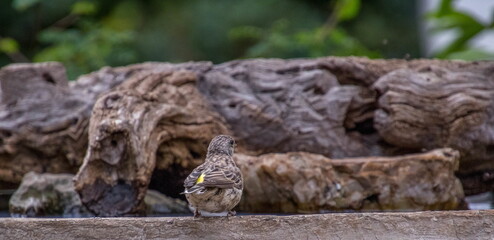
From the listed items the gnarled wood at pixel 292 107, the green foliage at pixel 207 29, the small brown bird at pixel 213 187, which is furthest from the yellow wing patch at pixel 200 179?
the green foliage at pixel 207 29

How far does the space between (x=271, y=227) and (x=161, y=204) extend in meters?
1.86

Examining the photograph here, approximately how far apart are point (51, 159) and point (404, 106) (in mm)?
2277

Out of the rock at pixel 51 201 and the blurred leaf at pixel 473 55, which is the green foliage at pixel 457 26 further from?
the rock at pixel 51 201

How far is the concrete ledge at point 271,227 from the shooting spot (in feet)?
10.7

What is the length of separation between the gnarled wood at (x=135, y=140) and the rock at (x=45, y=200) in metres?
0.51

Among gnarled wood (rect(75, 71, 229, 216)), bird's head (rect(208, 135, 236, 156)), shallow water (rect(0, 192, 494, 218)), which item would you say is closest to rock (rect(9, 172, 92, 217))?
shallow water (rect(0, 192, 494, 218))

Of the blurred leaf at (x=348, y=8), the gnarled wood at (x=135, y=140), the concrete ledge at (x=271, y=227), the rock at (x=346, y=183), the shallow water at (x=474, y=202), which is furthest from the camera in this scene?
the blurred leaf at (x=348, y=8)

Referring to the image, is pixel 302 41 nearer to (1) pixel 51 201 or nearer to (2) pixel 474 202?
(2) pixel 474 202

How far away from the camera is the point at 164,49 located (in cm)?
941

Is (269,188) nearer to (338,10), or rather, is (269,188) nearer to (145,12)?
(338,10)

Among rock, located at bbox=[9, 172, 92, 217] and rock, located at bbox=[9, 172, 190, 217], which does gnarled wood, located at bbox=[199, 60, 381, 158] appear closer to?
rock, located at bbox=[9, 172, 190, 217]

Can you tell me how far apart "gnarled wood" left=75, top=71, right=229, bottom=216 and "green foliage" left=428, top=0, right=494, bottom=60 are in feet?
11.5

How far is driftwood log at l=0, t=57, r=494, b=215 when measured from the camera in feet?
17.1

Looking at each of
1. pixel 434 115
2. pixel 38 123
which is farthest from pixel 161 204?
pixel 434 115
